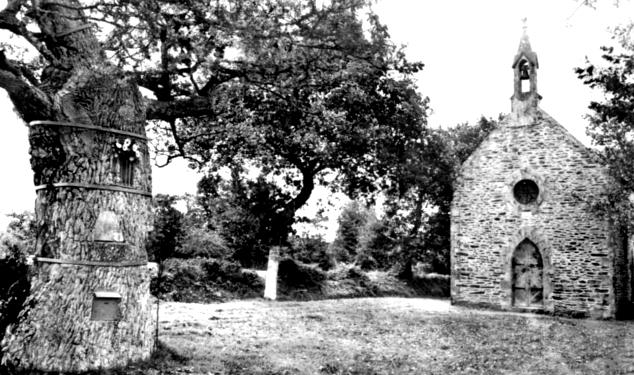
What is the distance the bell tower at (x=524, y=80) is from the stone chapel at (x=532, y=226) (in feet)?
0.12

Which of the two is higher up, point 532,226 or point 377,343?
point 532,226

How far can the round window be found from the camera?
1956 centimetres

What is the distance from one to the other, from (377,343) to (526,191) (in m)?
11.2

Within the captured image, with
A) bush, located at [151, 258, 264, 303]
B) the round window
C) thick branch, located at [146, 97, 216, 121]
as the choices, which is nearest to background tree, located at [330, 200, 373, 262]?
bush, located at [151, 258, 264, 303]

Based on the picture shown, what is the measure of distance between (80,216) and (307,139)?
11414 mm

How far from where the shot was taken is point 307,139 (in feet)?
59.7

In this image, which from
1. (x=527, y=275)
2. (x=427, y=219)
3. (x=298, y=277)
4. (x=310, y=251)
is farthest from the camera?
(x=427, y=219)

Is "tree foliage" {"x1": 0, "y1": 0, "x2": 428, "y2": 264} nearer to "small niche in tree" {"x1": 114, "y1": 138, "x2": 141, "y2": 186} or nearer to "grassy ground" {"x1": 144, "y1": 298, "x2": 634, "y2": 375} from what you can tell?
"small niche in tree" {"x1": 114, "y1": 138, "x2": 141, "y2": 186}

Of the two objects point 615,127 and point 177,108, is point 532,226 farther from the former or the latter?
point 177,108

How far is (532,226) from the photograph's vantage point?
19250mm

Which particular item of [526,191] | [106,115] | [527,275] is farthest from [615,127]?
[106,115]

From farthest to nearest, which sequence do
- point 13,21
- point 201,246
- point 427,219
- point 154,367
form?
point 427,219 < point 201,246 < point 154,367 < point 13,21

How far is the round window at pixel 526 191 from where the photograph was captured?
19562 millimetres

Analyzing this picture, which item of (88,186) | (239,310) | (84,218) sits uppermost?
(88,186)
